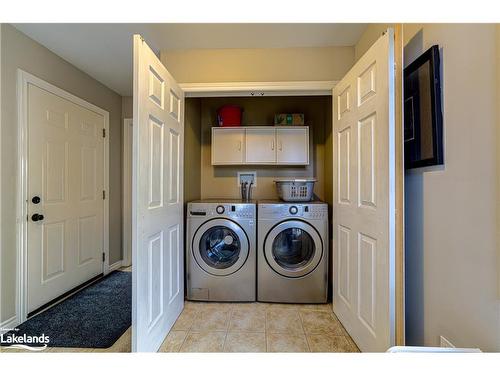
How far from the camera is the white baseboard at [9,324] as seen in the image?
1.74m

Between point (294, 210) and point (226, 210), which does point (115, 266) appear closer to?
point (226, 210)

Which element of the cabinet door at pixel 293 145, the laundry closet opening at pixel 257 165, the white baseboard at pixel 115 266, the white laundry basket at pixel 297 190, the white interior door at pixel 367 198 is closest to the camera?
the white interior door at pixel 367 198

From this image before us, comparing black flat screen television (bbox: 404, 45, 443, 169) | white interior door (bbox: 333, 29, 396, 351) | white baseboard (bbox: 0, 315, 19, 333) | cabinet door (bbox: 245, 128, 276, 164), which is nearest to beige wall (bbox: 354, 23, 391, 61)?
white interior door (bbox: 333, 29, 396, 351)

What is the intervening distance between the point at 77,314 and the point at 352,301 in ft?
7.22

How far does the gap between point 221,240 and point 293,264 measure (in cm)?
72

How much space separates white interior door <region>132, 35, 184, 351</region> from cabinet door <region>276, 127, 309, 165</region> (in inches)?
46.0

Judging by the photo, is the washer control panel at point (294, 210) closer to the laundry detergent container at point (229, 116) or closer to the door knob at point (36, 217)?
the laundry detergent container at point (229, 116)

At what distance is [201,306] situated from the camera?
2191mm

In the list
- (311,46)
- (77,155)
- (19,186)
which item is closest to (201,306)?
(19,186)

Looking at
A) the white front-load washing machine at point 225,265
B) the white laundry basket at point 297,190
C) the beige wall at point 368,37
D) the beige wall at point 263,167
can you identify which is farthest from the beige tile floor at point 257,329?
the beige wall at point 368,37

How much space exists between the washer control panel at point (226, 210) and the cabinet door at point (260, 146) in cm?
67

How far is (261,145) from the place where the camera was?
2721 mm

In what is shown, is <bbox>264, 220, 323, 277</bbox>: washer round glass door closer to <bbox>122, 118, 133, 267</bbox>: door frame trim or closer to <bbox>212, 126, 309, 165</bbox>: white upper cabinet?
<bbox>212, 126, 309, 165</bbox>: white upper cabinet
